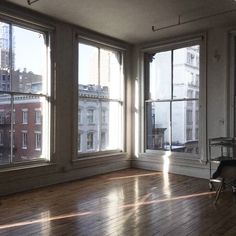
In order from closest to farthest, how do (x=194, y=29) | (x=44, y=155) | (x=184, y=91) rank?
(x=44, y=155) → (x=194, y=29) → (x=184, y=91)

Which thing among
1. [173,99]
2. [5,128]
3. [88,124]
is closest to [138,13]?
[173,99]

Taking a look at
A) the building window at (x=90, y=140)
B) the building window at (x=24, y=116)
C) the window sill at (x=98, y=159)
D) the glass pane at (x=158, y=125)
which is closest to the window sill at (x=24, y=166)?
the window sill at (x=98, y=159)

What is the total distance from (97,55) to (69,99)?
1.34 m

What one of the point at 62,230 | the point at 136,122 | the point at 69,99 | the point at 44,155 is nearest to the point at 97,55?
the point at 69,99

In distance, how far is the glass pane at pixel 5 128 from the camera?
485cm

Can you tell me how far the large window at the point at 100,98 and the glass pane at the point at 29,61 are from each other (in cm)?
86

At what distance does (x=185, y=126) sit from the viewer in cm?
647

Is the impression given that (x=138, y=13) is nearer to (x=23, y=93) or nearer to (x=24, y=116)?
(x=23, y=93)

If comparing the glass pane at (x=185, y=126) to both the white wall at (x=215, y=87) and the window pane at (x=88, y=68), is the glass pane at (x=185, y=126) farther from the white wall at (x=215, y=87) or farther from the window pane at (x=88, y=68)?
the window pane at (x=88, y=68)

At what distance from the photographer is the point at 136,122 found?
23.6ft

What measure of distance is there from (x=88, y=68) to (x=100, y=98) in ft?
2.35

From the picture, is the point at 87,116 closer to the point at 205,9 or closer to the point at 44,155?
the point at 44,155

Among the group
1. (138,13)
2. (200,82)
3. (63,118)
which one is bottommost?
(63,118)

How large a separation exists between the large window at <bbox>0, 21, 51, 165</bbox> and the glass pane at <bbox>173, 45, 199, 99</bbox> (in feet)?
9.11
